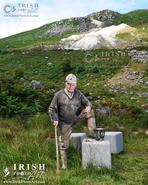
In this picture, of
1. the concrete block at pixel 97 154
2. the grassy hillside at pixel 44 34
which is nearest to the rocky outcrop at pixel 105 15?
the grassy hillside at pixel 44 34

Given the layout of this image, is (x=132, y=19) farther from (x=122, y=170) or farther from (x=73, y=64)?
(x=122, y=170)

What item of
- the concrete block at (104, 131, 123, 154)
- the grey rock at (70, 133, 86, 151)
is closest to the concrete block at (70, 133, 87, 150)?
the grey rock at (70, 133, 86, 151)

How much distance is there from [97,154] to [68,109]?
1.23 m

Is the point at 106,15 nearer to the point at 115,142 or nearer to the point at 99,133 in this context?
the point at 115,142

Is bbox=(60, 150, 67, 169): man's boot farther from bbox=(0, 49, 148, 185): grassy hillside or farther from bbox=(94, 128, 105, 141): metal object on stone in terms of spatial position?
bbox=(94, 128, 105, 141): metal object on stone

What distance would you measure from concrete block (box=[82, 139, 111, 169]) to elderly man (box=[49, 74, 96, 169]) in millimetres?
449

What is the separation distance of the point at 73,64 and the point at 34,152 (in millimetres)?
47799

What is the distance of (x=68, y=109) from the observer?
11414 millimetres

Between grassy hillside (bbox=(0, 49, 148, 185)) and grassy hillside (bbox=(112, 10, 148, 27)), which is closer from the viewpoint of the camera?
grassy hillside (bbox=(0, 49, 148, 185))

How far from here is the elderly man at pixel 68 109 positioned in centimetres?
1121

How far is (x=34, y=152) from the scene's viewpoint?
10898 millimetres

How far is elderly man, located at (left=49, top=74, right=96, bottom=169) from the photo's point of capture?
36.8ft

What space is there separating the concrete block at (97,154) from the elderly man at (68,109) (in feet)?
1.47

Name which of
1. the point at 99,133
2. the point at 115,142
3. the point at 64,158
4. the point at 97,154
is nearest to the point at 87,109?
the point at 99,133
